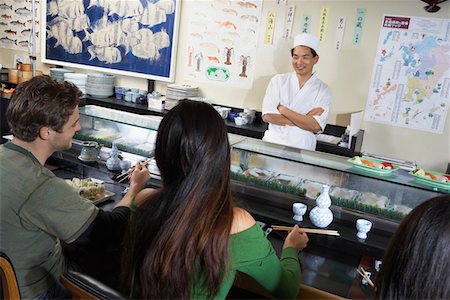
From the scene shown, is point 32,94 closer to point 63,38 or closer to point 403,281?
point 403,281

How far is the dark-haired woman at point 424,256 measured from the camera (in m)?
0.83

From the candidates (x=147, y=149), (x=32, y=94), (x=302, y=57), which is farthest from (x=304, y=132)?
(x=32, y=94)

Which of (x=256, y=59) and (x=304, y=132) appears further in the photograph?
(x=256, y=59)

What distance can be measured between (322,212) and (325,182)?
0.71 feet

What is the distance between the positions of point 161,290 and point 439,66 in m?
2.96

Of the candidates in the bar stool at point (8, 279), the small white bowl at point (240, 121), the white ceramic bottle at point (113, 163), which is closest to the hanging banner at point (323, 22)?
the small white bowl at point (240, 121)

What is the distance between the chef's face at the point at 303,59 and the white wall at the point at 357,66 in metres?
0.64

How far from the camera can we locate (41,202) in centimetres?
Answer: 119

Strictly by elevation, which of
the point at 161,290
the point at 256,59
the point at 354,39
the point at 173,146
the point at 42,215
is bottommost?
the point at 161,290

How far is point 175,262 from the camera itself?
40.3 inches

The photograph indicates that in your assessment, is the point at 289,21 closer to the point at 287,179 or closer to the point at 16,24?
the point at 287,179

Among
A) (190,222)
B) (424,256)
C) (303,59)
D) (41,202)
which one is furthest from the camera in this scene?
(303,59)

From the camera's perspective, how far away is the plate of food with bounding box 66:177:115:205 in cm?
176

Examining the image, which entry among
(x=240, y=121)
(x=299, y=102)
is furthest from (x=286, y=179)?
(x=240, y=121)
